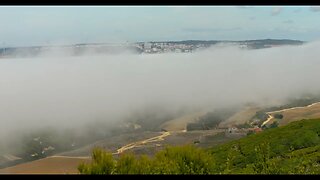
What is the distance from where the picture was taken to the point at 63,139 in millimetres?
152375

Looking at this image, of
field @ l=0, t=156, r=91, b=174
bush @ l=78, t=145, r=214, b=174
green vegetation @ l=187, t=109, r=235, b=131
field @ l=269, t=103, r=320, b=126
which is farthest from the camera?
green vegetation @ l=187, t=109, r=235, b=131

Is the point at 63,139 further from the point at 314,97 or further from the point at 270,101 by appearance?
the point at 314,97

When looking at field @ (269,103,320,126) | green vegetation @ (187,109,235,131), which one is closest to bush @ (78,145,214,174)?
field @ (269,103,320,126)

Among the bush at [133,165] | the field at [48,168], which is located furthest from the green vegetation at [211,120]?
the bush at [133,165]

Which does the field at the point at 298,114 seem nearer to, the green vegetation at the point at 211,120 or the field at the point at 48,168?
the green vegetation at the point at 211,120

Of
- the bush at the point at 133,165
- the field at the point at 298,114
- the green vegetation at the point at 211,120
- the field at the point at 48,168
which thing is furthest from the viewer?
the green vegetation at the point at 211,120

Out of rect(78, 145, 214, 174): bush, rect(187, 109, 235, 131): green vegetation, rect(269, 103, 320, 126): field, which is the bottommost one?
rect(187, 109, 235, 131): green vegetation

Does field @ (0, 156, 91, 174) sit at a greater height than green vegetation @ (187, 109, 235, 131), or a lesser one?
greater

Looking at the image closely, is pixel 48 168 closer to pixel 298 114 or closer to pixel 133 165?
pixel 133 165

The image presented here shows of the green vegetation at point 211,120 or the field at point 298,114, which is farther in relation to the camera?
the green vegetation at point 211,120

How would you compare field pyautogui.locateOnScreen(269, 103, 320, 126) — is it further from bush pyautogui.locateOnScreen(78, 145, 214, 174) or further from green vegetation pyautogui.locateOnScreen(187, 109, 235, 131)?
bush pyautogui.locateOnScreen(78, 145, 214, 174)

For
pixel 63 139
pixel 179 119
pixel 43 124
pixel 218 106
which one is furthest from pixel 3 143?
pixel 218 106

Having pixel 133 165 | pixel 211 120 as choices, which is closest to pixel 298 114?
pixel 211 120

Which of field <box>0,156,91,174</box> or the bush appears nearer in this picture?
field <box>0,156,91,174</box>
